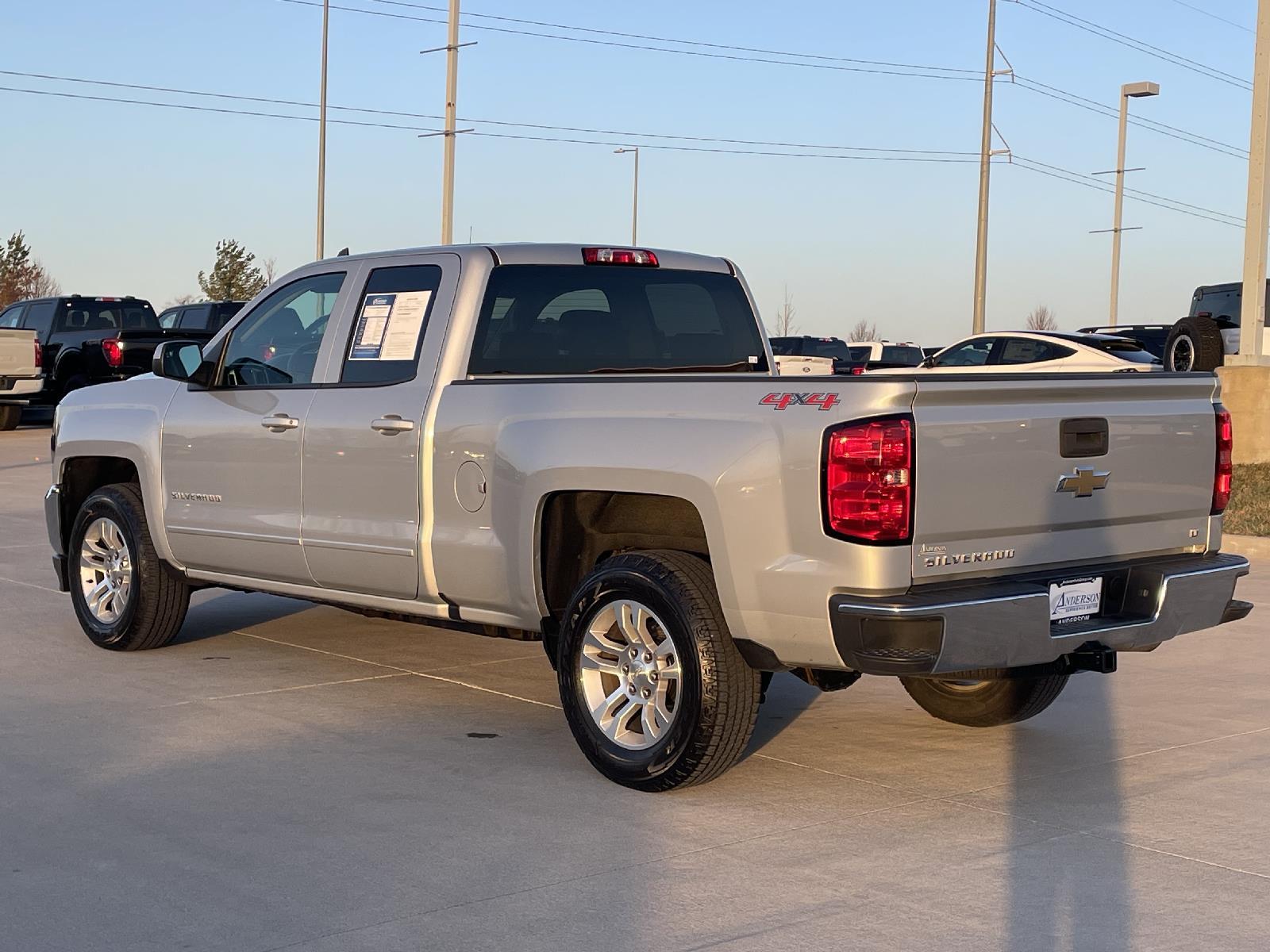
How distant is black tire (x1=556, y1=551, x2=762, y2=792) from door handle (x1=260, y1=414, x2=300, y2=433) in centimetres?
198

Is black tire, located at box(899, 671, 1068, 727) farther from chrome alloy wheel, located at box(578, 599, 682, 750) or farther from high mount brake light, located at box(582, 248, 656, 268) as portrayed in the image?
high mount brake light, located at box(582, 248, 656, 268)

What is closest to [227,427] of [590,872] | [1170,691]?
[590,872]

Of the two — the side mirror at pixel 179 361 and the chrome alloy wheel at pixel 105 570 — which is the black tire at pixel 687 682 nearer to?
the side mirror at pixel 179 361

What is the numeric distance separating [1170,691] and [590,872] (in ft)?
13.1

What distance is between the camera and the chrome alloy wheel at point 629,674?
233 inches

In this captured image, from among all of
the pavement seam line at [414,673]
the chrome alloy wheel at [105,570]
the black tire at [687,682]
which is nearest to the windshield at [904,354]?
the pavement seam line at [414,673]

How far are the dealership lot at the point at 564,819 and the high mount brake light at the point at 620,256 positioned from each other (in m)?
2.01

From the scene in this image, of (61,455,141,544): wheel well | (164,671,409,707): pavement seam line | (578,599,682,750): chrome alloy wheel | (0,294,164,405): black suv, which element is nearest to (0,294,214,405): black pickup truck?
(0,294,164,405): black suv

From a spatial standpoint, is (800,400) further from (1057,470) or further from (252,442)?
(252,442)

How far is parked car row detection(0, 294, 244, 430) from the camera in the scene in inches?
1029

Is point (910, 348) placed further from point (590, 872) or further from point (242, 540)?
point (590, 872)

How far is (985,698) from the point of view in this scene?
682cm

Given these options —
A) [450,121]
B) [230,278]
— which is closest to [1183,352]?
[450,121]

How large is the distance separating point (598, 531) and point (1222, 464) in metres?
2.40
